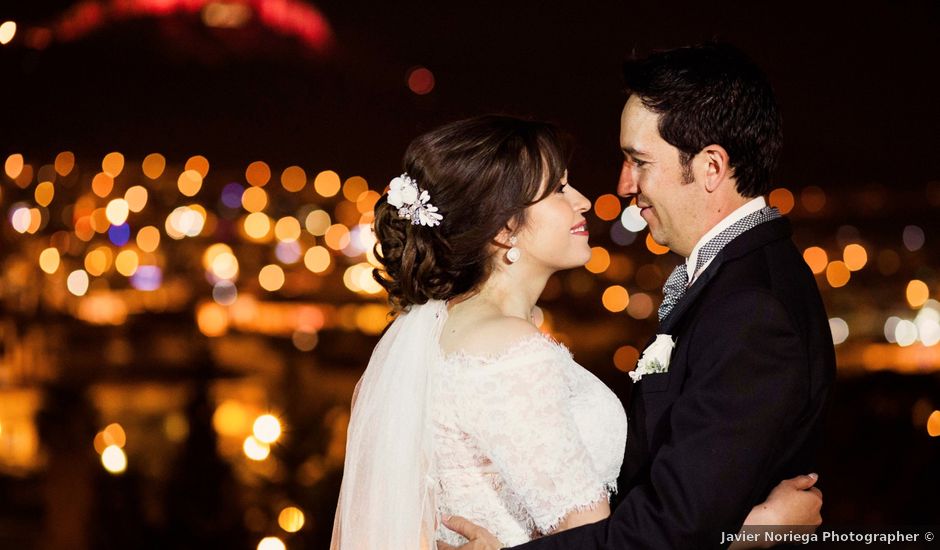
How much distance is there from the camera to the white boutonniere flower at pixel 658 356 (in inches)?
124

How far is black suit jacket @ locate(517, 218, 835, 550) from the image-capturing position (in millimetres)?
2805

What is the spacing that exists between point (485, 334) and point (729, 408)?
885mm

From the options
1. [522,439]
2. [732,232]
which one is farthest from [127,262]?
[732,232]

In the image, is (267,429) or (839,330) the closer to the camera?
(267,429)

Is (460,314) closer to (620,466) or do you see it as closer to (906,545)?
(620,466)

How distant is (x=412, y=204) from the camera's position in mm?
3648

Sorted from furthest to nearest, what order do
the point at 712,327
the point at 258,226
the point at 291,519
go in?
the point at 258,226 < the point at 291,519 < the point at 712,327

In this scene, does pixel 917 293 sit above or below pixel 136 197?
below

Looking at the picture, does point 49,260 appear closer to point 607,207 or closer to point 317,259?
point 317,259

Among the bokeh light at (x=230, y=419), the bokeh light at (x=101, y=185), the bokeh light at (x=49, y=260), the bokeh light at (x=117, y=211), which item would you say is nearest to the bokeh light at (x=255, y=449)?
the bokeh light at (x=230, y=419)

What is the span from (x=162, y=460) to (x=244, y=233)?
87.8 metres

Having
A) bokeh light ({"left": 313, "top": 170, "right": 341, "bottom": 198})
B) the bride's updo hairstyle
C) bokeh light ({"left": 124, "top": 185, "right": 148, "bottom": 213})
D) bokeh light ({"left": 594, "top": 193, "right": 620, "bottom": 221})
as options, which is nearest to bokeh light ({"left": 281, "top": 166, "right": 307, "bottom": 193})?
bokeh light ({"left": 313, "top": 170, "right": 341, "bottom": 198})

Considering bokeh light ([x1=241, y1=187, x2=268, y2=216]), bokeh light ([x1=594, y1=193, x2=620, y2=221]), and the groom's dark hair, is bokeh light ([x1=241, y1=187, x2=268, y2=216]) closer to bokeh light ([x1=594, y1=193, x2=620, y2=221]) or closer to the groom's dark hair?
bokeh light ([x1=594, y1=193, x2=620, y2=221])

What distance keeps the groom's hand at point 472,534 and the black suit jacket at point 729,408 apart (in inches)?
13.6
